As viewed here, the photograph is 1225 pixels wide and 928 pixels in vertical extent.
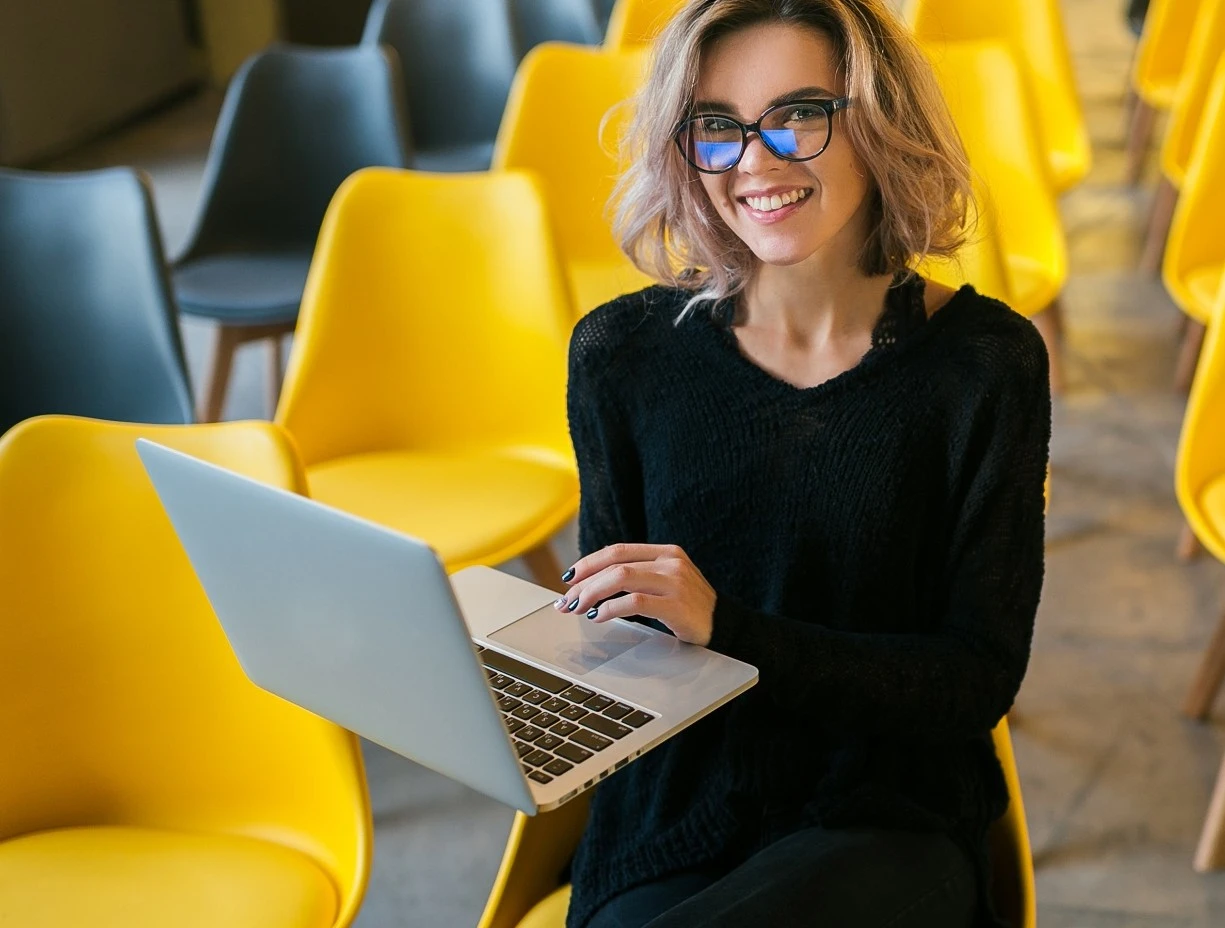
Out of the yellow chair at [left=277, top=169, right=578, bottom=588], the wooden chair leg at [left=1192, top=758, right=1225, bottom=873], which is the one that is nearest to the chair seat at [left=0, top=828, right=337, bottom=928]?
the yellow chair at [left=277, top=169, right=578, bottom=588]

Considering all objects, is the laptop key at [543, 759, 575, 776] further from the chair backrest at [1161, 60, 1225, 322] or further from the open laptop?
the chair backrest at [1161, 60, 1225, 322]

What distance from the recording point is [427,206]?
8.55ft

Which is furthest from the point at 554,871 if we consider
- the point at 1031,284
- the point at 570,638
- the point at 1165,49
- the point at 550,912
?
the point at 1165,49

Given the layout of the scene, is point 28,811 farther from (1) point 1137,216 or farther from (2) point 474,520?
(1) point 1137,216

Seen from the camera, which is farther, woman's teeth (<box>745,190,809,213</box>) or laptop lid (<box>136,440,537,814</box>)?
woman's teeth (<box>745,190,809,213</box>)

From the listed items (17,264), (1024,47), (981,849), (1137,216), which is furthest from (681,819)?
(1137,216)

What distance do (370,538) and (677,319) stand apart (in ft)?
1.99

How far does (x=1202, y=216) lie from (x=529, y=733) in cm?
241

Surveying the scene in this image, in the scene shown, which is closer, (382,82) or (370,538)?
(370,538)

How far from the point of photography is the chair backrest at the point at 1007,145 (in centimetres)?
315

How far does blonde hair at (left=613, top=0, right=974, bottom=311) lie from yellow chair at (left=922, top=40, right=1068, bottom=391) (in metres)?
1.73

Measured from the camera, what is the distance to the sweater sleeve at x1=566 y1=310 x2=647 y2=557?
1.56 metres

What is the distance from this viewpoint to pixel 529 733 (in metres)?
1.21

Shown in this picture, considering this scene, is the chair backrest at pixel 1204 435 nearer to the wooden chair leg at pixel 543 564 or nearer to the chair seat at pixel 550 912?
the wooden chair leg at pixel 543 564
